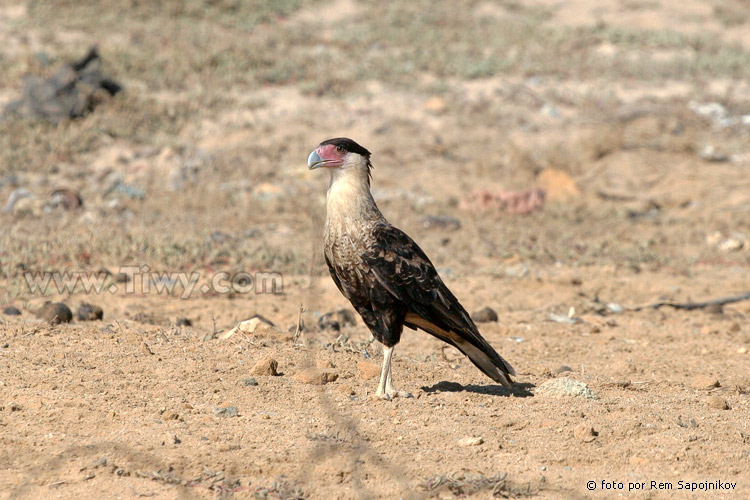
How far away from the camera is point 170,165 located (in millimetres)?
12430

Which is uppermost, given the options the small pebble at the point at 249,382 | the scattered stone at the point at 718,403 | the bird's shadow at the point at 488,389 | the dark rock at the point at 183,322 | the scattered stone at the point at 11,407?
the scattered stone at the point at 11,407

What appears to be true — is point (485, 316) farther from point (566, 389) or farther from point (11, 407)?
point (11, 407)

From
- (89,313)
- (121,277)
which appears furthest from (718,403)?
(121,277)

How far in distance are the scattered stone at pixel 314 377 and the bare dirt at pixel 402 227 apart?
2 centimetres

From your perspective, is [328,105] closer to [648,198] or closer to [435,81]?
[435,81]

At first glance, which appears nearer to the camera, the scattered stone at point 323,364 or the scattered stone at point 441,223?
the scattered stone at point 323,364

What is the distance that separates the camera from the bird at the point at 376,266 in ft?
16.5

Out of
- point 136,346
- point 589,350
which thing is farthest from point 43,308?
point 589,350

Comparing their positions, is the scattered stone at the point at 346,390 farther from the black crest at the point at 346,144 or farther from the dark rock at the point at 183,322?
the dark rock at the point at 183,322

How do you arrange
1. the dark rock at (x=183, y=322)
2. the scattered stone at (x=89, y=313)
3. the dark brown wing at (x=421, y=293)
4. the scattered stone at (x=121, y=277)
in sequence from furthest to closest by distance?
the scattered stone at (x=121, y=277) < the dark rock at (x=183, y=322) < the scattered stone at (x=89, y=313) < the dark brown wing at (x=421, y=293)

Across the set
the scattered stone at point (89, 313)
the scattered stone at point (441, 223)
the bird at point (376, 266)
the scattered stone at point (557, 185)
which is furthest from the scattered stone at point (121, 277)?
the scattered stone at point (557, 185)

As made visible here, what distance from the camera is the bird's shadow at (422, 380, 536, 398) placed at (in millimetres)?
5449

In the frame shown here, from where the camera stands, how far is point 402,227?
10.8 m

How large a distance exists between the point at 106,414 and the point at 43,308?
6.67ft
